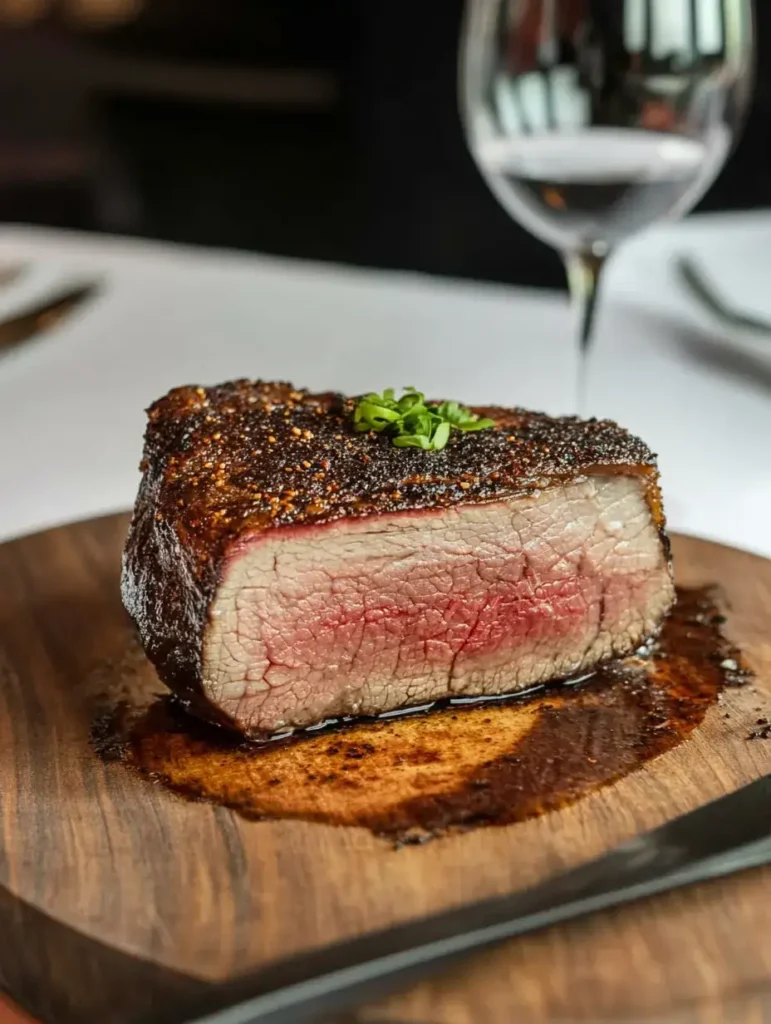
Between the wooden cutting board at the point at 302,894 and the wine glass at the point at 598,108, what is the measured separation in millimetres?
1298

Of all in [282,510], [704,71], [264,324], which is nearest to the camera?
[282,510]

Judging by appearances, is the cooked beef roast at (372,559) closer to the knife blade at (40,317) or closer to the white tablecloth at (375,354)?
the white tablecloth at (375,354)

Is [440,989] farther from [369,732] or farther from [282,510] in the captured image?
[282,510]

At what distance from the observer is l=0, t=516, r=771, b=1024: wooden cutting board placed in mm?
1165

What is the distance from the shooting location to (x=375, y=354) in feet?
11.8

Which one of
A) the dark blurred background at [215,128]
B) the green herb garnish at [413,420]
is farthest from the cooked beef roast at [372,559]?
the dark blurred background at [215,128]

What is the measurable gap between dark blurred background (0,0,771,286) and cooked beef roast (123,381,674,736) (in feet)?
19.0

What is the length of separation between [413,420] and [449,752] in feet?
1.62

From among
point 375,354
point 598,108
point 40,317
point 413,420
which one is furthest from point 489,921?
point 40,317

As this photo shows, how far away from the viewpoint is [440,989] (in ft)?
3.81

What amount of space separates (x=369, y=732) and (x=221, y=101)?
6.83 meters

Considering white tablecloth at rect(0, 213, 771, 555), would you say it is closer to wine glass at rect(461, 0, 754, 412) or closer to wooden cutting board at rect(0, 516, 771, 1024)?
wine glass at rect(461, 0, 754, 412)

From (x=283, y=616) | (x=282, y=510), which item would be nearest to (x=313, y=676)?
(x=283, y=616)

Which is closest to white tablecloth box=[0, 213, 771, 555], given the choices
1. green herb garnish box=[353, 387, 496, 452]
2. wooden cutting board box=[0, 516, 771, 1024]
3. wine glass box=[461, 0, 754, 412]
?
wine glass box=[461, 0, 754, 412]
